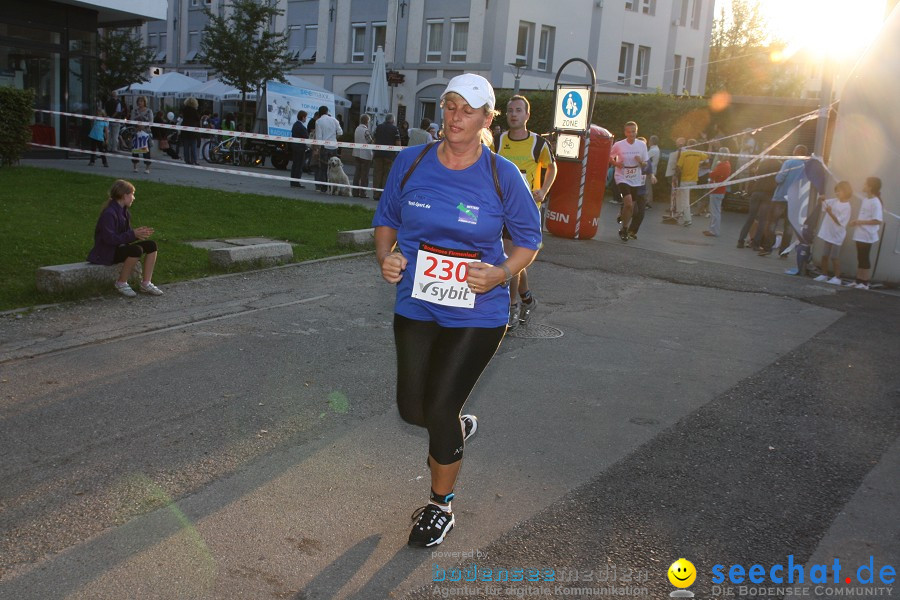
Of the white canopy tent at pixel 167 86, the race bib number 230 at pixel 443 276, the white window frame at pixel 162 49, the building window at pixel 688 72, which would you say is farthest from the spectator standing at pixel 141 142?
the white window frame at pixel 162 49

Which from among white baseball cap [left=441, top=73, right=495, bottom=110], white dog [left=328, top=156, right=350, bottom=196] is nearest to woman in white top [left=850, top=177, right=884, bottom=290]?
white baseball cap [left=441, top=73, right=495, bottom=110]

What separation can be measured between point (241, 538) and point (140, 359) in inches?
119

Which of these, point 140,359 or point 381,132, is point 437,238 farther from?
point 381,132

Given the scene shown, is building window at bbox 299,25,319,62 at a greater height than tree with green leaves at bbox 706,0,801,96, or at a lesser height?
lesser

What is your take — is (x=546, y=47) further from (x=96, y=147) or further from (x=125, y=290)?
(x=125, y=290)

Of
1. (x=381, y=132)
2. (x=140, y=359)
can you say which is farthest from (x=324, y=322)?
(x=381, y=132)

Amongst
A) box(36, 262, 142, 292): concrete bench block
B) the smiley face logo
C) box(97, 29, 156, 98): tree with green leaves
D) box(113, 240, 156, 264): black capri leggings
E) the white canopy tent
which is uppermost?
box(97, 29, 156, 98): tree with green leaves

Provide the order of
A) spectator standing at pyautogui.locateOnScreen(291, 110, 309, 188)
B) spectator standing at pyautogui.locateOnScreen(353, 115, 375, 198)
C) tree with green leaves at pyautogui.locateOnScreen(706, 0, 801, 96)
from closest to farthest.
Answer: spectator standing at pyautogui.locateOnScreen(353, 115, 375, 198), spectator standing at pyautogui.locateOnScreen(291, 110, 309, 188), tree with green leaves at pyautogui.locateOnScreen(706, 0, 801, 96)

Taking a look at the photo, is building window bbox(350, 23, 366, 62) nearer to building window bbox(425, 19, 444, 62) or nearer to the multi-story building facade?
the multi-story building facade

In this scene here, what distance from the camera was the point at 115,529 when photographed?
3807 mm

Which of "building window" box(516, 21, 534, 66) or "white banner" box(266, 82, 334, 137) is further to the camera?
"building window" box(516, 21, 534, 66)

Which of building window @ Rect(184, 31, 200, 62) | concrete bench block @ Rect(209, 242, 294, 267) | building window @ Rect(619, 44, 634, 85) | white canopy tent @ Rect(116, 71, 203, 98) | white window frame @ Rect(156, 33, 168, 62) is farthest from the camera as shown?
white window frame @ Rect(156, 33, 168, 62)

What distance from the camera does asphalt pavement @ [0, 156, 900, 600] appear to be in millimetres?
3613

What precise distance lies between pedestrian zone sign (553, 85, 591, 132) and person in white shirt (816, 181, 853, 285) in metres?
3.92
